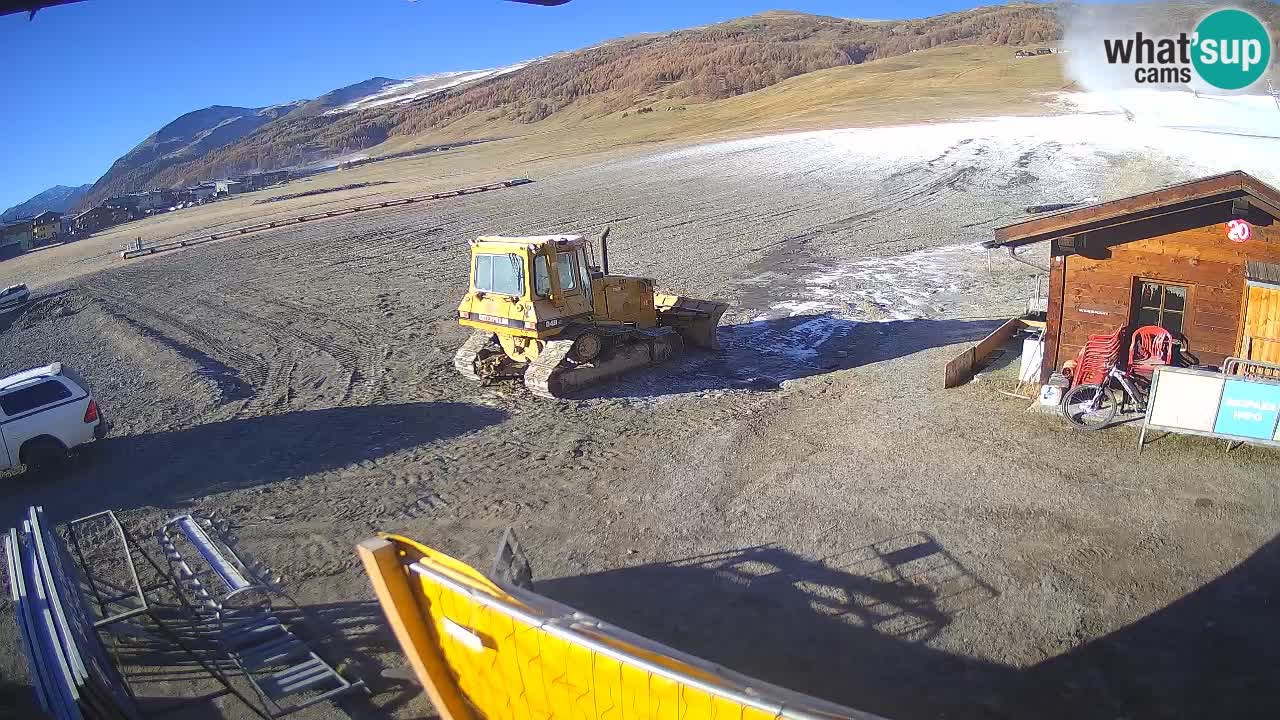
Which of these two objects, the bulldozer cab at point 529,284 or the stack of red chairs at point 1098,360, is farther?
the bulldozer cab at point 529,284

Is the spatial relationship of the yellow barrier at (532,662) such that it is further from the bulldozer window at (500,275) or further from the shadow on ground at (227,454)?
the bulldozer window at (500,275)

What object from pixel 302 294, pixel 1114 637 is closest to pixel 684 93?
pixel 302 294

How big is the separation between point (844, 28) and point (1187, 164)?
104m

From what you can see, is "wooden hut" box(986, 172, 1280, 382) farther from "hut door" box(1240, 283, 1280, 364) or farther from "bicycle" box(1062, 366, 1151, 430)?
"bicycle" box(1062, 366, 1151, 430)

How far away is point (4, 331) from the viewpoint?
22.6m

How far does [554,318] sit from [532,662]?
888 cm

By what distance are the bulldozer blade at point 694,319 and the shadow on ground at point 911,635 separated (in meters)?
7.61

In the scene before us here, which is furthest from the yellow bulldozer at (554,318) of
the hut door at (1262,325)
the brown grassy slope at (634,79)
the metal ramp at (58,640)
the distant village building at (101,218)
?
the brown grassy slope at (634,79)

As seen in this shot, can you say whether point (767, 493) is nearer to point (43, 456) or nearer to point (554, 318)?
point (554, 318)

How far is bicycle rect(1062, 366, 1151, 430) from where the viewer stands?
35.0ft

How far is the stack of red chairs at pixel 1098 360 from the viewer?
36.5ft

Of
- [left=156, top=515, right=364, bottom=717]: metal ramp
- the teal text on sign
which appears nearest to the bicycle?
the teal text on sign

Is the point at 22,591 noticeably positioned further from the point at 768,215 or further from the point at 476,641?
the point at 768,215

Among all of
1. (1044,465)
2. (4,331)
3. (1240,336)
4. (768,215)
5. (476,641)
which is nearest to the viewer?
(476,641)
